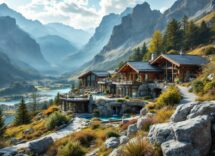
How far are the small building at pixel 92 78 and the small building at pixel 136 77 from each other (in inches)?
740

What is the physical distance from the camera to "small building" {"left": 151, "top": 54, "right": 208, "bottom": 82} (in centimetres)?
4784

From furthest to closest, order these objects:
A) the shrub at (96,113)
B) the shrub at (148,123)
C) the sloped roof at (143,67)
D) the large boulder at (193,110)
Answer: the sloped roof at (143,67) < the shrub at (96,113) < the shrub at (148,123) < the large boulder at (193,110)

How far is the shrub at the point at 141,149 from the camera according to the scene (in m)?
12.3

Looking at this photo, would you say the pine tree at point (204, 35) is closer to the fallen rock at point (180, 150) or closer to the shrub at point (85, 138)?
the shrub at point (85, 138)

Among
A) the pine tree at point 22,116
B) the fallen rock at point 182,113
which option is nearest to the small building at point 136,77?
the pine tree at point 22,116

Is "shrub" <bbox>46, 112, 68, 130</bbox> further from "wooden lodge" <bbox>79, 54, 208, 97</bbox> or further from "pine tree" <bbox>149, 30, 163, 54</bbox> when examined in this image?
"pine tree" <bbox>149, 30, 163, 54</bbox>

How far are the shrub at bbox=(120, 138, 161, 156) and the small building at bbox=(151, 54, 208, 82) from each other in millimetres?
35946

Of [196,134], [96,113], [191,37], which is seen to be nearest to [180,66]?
[96,113]

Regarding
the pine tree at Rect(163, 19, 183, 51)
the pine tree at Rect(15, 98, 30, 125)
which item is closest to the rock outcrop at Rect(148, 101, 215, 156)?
the pine tree at Rect(15, 98, 30, 125)

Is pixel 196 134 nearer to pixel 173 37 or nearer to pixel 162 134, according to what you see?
pixel 162 134

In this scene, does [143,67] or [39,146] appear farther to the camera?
[143,67]

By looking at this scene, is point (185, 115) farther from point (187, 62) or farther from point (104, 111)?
point (187, 62)

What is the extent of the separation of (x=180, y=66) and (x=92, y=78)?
33850 millimetres

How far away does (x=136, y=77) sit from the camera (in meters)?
56.3
